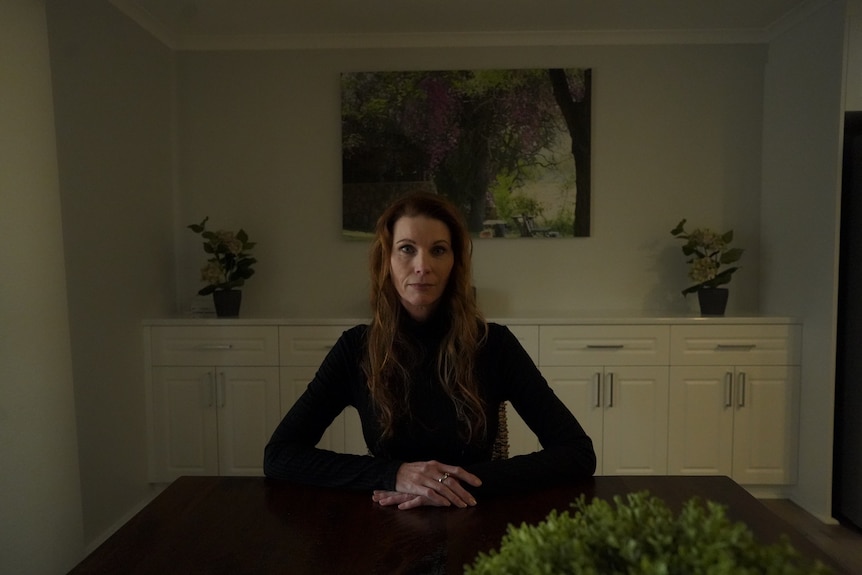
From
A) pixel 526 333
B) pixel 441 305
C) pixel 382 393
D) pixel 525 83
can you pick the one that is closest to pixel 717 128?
pixel 525 83

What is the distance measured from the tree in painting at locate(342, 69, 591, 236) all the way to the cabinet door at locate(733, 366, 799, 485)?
3.97 ft

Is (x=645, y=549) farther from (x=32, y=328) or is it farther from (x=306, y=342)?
(x=306, y=342)

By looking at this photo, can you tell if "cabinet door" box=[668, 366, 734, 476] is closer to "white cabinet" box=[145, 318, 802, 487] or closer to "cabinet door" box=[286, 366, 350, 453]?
"white cabinet" box=[145, 318, 802, 487]

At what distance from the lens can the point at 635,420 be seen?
2799 mm

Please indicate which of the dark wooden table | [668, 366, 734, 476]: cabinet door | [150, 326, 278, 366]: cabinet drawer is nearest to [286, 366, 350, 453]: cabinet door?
[150, 326, 278, 366]: cabinet drawer

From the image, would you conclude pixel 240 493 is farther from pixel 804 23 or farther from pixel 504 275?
pixel 804 23

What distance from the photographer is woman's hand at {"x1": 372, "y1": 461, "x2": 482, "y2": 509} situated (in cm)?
106

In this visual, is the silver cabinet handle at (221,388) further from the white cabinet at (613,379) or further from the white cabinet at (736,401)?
the white cabinet at (736,401)

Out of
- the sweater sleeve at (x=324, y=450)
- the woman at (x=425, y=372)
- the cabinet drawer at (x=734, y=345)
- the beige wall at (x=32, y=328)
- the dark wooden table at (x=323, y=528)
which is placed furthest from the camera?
the cabinet drawer at (x=734, y=345)

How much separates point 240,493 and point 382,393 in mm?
400

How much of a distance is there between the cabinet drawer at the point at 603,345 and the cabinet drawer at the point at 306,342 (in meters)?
1.10

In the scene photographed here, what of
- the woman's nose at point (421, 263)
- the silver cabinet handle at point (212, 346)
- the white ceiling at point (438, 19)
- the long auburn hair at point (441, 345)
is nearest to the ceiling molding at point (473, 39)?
the white ceiling at point (438, 19)

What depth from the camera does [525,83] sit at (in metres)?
3.10

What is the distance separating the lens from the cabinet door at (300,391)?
2801mm
